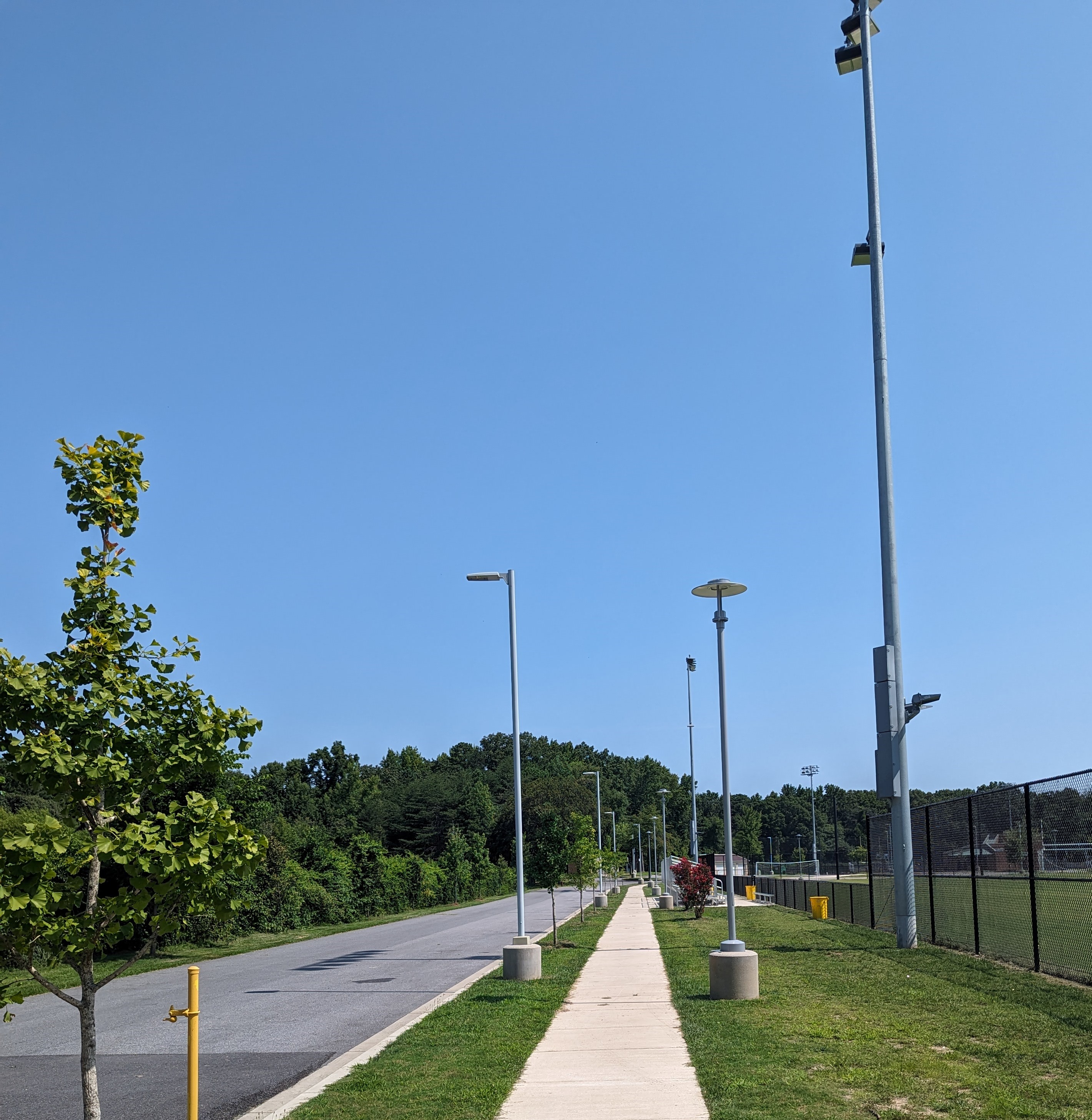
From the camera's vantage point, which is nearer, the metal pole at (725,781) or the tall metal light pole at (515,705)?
the metal pole at (725,781)

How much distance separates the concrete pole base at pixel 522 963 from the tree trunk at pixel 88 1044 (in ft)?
41.6

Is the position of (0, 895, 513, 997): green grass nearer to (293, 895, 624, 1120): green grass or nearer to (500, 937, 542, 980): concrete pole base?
(293, 895, 624, 1120): green grass

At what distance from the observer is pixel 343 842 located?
52.9 metres

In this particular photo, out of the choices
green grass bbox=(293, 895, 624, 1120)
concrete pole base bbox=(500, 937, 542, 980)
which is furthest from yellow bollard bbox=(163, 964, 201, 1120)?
concrete pole base bbox=(500, 937, 542, 980)

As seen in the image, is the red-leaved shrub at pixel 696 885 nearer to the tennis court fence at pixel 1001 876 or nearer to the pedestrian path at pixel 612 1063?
the tennis court fence at pixel 1001 876

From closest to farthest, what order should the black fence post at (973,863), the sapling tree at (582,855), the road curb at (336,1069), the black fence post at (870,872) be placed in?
the road curb at (336,1069) → the black fence post at (973,863) → the black fence post at (870,872) → the sapling tree at (582,855)

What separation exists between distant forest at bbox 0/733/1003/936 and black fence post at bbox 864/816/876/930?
7499mm

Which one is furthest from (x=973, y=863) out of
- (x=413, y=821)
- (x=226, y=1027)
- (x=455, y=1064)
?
(x=413, y=821)

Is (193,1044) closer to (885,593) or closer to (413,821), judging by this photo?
(885,593)

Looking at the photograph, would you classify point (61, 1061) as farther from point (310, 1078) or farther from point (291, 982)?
point (291, 982)

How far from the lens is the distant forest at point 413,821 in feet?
120

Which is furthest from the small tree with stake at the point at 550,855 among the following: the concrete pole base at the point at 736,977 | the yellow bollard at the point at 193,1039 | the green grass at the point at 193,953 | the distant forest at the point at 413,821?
the yellow bollard at the point at 193,1039

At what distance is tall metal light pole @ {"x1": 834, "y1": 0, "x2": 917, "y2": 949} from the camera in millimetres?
20016

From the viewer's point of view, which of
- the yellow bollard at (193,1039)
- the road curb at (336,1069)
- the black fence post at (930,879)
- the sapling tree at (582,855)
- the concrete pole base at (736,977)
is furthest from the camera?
the sapling tree at (582,855)
